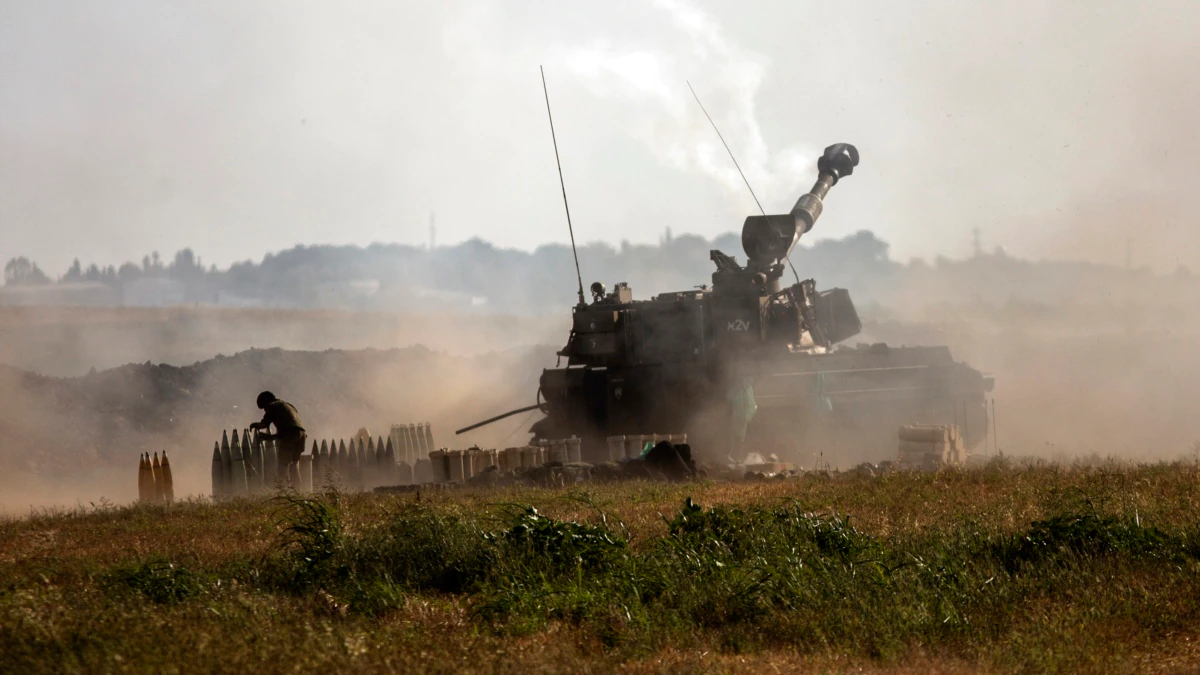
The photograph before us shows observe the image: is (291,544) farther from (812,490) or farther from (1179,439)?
(1179,439)

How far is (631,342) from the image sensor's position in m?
22.8

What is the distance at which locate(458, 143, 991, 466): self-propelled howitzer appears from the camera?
22359 millimetres

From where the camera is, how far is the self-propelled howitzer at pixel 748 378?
880 inches

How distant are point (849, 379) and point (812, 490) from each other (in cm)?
809

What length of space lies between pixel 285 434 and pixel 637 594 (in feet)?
39.2

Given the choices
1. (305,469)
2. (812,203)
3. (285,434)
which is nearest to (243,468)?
(285,434)

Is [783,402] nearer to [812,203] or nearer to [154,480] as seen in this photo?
[812,203]

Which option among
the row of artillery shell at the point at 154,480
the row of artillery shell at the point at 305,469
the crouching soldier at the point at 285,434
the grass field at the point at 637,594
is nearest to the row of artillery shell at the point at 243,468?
the row of artillery shell at the point at 305,469

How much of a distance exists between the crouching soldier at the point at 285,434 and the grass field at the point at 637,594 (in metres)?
6.72

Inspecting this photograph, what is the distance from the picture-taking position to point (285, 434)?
19625mm

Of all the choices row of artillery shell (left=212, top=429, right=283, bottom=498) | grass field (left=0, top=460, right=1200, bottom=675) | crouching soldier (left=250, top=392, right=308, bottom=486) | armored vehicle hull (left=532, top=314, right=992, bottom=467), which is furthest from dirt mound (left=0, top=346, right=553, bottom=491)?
grass field (left=0, top=460, right=1200, bottom=675)

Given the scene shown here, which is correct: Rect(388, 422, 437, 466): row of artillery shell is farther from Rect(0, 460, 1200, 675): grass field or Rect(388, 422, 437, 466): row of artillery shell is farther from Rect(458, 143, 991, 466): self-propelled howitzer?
Rect(0, 460, 1200, 675): grass field

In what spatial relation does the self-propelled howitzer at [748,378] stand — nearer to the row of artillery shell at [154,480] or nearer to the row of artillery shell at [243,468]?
the row of artillery shell at [243,468]

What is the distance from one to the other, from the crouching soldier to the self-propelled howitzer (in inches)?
201
